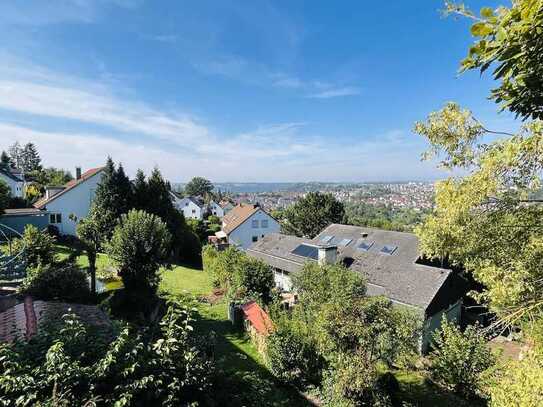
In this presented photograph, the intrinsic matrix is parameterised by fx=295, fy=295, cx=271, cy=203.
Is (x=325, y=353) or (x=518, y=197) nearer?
(x=518, y=197)

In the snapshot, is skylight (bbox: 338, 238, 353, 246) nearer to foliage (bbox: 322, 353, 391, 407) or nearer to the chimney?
the chimney

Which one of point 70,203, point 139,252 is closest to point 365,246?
point 139,252

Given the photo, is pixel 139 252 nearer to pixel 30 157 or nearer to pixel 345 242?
pixel 345 242

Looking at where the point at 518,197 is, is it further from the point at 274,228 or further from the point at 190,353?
the point at 274,228

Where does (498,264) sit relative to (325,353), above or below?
above

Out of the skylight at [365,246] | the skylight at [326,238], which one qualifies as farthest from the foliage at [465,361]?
the skylight at [326,238]

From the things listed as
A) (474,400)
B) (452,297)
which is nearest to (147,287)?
(474,400)
